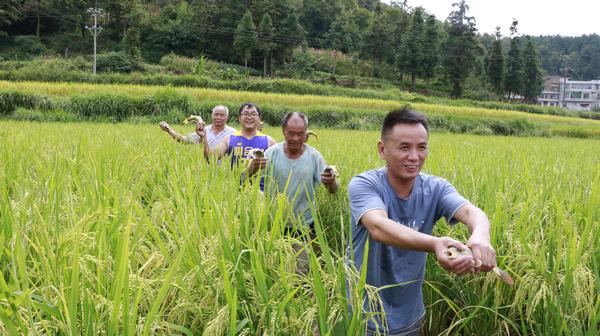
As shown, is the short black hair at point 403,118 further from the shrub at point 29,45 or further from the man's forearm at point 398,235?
the shrub at point 29,45

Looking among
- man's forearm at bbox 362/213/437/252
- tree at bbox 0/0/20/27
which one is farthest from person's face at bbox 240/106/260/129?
tree at bbox 0/0/20/27

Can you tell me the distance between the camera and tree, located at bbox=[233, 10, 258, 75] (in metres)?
42.8

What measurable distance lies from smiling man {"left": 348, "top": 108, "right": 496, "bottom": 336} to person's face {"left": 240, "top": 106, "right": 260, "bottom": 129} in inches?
89.4

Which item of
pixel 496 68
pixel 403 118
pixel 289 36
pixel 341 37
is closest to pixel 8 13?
pixel 289 36

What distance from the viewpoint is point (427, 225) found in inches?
73.6

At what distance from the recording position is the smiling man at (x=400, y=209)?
167 cm

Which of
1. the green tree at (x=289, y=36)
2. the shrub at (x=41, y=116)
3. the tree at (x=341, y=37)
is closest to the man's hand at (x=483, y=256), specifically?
the shrub at (x=41, y=116)

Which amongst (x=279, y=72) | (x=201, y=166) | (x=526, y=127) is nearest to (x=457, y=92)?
(x=279, y=72)

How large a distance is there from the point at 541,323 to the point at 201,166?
2.22m

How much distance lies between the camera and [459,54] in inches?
1671

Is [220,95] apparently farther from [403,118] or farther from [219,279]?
[219,279]

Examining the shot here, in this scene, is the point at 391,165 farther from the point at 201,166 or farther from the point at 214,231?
the point at 201,166

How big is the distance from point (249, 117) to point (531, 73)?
5132cm

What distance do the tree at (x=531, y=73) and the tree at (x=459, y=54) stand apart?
8082 millimetres
